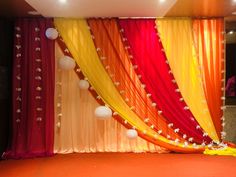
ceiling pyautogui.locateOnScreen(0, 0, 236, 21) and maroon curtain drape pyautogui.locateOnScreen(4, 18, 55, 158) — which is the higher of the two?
ceiling pyautogui.locateOnScreen(0, 0, 236, 21)

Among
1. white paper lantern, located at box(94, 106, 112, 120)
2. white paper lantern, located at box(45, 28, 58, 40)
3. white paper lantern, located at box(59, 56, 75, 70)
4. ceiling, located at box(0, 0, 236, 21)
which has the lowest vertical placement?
white paper lantern, located at box(94, 106, 112, 120)

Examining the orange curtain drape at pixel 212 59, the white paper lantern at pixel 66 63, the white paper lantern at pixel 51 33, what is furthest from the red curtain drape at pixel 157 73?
the white paper lantern at pixel 51 33

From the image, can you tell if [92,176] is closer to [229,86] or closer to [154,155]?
[154,155]

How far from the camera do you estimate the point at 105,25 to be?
4859 millimetres

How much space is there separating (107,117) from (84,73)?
787 mm

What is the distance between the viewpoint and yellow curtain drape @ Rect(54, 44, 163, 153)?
4855 millimetres

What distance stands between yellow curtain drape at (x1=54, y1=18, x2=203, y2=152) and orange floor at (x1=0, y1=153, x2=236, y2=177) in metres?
0.53

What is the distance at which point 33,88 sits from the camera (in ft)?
15.5

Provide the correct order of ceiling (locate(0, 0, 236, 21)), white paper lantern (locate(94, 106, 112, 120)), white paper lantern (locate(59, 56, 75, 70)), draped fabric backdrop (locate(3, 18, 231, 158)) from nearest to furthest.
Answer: ceiling (locate(0, 0, 236, 21))
white paper lantern (locate(94, 106, 112, 120))
white paper lantern (locate(59, 56, 75, 70))
draped fabric backdrop (locate(3, 18, 231, 158))

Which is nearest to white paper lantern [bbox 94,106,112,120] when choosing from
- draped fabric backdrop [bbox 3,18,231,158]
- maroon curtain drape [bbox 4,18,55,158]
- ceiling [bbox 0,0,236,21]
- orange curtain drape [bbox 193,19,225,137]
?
draped fabric backdrop [bbox 3,18,231,158]

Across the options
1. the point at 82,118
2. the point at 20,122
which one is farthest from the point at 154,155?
the point at 20,122

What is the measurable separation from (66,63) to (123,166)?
1.71m

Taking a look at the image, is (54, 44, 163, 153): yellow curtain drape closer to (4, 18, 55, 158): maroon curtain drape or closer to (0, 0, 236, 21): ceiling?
(4, 18, 55, 158): maroon curtain drape

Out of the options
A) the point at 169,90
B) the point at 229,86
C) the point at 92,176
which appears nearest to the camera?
the point at 92,176
